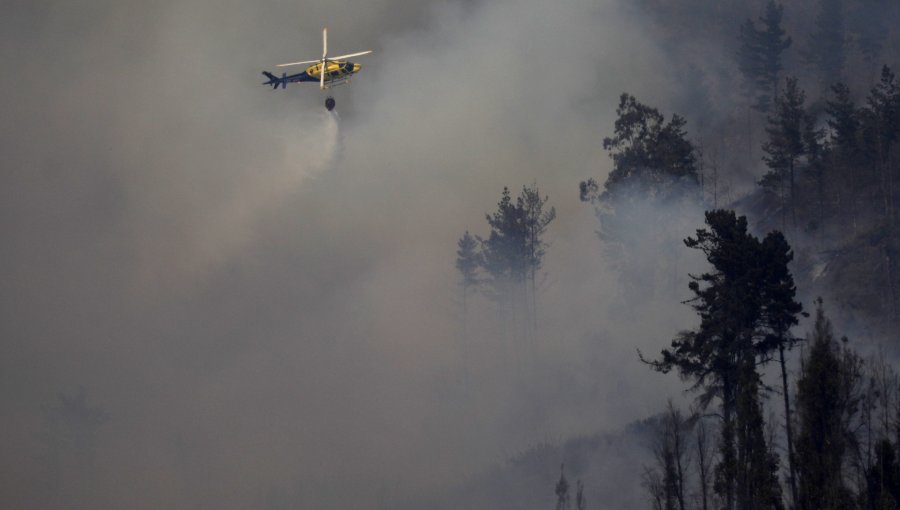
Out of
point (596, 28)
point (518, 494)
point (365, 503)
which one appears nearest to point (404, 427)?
point (365, 503)

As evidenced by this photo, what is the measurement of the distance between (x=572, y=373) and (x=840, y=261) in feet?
84.3

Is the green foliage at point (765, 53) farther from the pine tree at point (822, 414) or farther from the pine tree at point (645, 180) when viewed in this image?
the pine tree at point (822, 414)

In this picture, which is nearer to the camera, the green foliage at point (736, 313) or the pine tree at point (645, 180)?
the green foliage at point (736, 313)

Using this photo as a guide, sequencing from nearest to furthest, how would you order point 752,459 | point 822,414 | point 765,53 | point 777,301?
point 822,414
point 752,459
point 777,301
point 765,53

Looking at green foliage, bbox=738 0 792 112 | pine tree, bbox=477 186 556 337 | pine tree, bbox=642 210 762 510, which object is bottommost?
pine tree, bbox=642 210 762 510

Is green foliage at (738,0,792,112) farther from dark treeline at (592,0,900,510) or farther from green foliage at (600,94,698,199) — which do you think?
green foliage at (600,94,698,199)

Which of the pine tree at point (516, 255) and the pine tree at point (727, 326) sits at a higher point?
the pine tree at point (516, 255)

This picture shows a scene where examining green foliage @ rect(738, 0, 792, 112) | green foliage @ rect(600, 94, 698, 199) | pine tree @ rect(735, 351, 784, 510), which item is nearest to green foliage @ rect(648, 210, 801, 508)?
pine tree @ rect(735, 351, 784, 510)

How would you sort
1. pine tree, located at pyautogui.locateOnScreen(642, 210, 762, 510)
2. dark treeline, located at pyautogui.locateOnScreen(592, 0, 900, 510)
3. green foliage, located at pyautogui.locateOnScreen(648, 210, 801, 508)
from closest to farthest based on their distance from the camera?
dark treeline, located at pyautogui.locateOnScreen(592, 0, 900, 510)
green foliage, located at pyautogui.locateOnScreen(648, 210, 801, 508)
pine tree, located at pyautogui.locateOnScreen(642, 210, 762, 510)

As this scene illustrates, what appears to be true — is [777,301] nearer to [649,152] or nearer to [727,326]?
[727,326]

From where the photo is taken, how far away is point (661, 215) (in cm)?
8681

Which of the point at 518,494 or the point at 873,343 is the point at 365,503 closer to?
the point at 518,494

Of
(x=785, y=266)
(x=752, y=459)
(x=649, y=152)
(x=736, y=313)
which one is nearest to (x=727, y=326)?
(x=736, y=313)

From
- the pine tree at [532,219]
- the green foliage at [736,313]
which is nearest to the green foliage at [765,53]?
the pine tree at [532,219]
